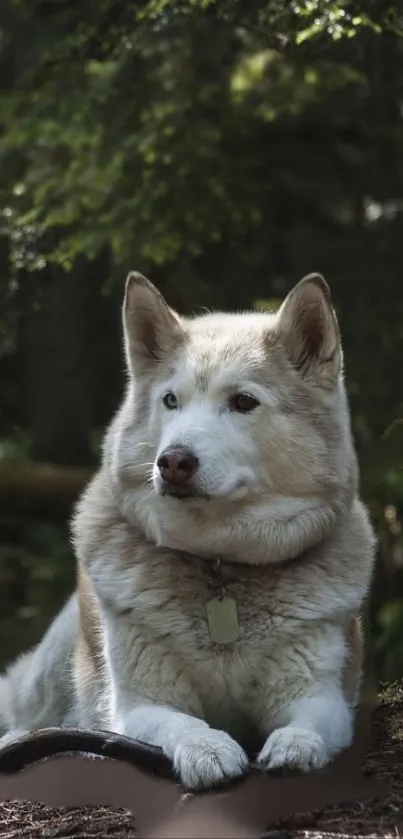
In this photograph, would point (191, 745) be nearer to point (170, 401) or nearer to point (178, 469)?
point (178, 469)

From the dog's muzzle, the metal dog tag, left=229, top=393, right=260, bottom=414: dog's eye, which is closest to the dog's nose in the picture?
the dog's muzzle

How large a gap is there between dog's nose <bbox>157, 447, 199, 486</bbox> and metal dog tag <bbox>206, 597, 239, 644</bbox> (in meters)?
0.51

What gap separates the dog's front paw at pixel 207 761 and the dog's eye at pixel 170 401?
116cm

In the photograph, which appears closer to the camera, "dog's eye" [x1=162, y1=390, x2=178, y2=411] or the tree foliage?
"dog's eye" [x1=162, y1=390, x2=178, y2=411]

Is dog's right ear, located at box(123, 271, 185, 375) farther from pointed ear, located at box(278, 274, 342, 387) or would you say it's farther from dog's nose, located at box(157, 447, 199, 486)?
dog's nose, located at box(157, 447, 199, 486)

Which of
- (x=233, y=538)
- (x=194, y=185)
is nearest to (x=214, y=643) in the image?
(x=233, y=538)

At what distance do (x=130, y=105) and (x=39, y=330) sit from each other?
263cm

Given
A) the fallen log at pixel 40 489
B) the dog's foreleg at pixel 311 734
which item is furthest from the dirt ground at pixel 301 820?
the fallen log at pixel 40 489

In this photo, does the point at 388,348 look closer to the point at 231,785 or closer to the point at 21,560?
the point at 21,560

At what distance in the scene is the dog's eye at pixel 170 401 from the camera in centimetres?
430

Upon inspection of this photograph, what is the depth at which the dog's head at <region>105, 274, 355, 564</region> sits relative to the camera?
4.08 metres

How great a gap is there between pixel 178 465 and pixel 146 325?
0.91 metres

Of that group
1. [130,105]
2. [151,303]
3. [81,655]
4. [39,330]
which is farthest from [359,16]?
[39,330]

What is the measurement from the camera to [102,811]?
3684 millimetres
